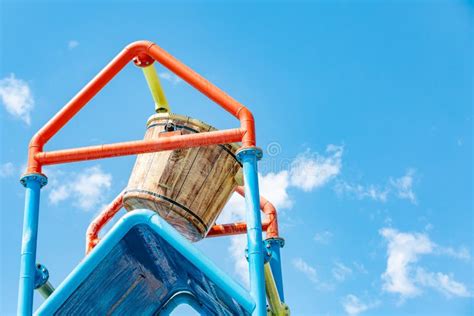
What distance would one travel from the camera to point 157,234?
803 cm

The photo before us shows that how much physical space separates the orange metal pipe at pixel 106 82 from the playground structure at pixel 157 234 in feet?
0.05

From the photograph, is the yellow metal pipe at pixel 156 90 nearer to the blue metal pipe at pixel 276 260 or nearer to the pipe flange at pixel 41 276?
the blue metal pipe at pixel 276 260

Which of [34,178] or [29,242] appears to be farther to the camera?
[34,178]

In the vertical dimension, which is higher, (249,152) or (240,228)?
(240,228)

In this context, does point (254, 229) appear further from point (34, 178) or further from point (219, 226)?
point (219, 226)

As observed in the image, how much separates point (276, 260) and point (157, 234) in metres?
3.89

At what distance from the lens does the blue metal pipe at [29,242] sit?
28.1 ft

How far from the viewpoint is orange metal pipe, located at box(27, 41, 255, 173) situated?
9.42 metres

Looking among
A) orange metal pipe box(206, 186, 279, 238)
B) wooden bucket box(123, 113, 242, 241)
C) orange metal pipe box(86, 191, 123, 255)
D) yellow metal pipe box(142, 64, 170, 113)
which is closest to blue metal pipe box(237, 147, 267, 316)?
wooden bucket box(123, 113, 242, 241)

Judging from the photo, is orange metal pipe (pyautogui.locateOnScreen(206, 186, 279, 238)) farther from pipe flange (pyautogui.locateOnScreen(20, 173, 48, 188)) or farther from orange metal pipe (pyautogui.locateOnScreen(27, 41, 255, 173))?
pipe flange (pyautogui.locateOnScreen(20, 173, 48, 188))

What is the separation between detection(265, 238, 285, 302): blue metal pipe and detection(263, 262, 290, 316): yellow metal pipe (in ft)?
1.70

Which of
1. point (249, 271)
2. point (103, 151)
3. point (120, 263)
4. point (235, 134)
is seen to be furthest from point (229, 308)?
point (103, 151)

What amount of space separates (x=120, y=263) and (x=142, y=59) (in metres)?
3.43

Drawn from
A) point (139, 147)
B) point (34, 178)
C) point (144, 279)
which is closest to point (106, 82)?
point (139, 147)
